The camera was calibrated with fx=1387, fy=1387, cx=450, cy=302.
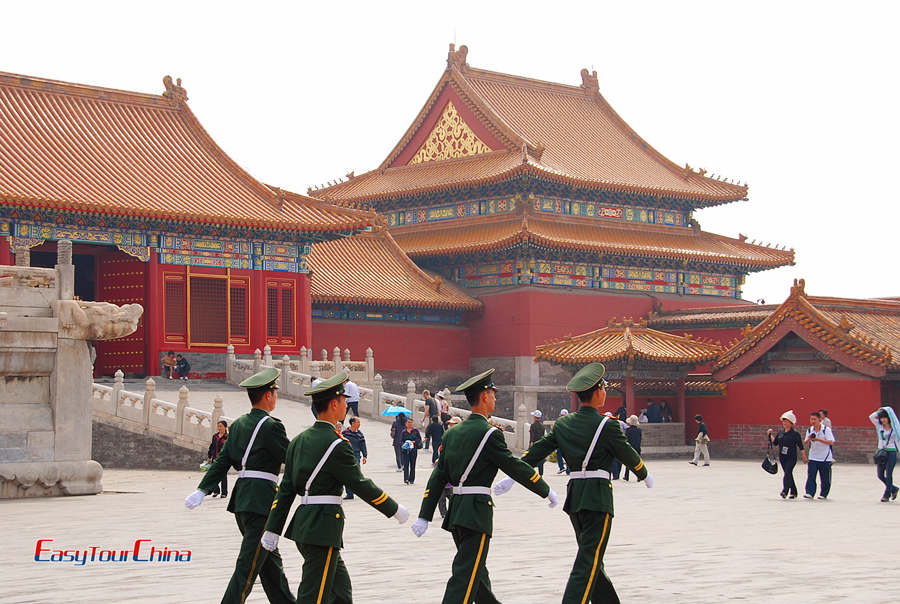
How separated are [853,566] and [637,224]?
33.5m

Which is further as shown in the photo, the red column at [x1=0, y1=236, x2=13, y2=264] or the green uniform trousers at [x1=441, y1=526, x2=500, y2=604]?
the red column at [x1=0, y1=236, x2=13, y2=264]

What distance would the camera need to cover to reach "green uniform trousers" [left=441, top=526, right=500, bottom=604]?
8461 millimetres

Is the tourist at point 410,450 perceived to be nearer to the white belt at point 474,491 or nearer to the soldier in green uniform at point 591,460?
the soldier in green uniform at point 591,460

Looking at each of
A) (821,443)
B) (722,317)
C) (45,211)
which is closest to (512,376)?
(722,317)

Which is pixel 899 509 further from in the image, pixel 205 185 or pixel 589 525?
pixel 205 185

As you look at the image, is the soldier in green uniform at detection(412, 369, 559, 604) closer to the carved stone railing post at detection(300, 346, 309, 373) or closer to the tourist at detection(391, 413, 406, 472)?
the tourist at detection(391, 413, 406, 472)

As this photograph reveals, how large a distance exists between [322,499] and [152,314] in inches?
1019

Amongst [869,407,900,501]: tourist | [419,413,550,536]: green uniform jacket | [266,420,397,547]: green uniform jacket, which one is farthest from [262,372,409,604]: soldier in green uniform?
[869,407,900,501]: tourist

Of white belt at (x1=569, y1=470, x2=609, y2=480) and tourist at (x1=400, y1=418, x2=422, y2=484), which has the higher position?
white belt at (x1=569, y1=470, x2=609, y2=480)

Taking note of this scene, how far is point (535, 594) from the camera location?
10047 mm

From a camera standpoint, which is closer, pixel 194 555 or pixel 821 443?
pixel 194 555

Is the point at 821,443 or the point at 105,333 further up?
the point at 105,333

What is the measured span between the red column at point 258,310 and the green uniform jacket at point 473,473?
2658cm

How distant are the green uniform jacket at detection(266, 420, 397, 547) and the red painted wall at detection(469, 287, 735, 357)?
31.4m
